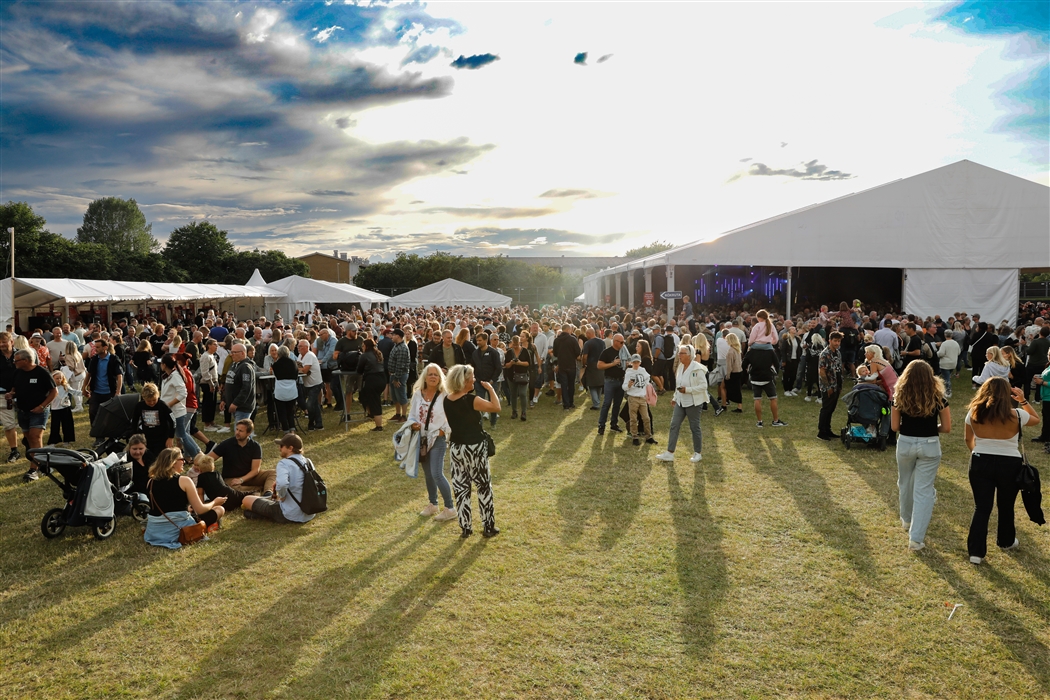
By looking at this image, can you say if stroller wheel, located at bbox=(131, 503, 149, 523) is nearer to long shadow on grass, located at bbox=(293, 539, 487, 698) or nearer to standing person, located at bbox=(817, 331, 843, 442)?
long shadow on grass, located at bbox=(293, 539, 487, 698)

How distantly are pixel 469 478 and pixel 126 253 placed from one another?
52.8 metres

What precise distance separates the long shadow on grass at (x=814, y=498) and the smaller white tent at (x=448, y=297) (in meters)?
23.1

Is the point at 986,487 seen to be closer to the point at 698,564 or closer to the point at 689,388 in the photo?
the point at 698,564

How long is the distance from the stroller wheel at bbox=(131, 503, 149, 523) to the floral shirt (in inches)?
340

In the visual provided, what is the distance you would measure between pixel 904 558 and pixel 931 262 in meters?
18.9

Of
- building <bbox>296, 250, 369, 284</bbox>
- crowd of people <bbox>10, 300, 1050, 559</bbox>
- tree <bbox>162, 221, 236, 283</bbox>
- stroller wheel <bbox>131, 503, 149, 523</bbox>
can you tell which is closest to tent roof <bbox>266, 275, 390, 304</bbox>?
crowd of people <bbox>10, 300, 1050, 559</bbox>

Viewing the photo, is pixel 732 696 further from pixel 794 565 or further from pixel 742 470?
pixel 742 470

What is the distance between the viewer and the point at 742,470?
7152 millimetres

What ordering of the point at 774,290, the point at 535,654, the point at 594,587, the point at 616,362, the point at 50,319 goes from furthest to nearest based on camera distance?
the point at 774,290 < the point at 50,319 < the point at 616,362 < the point at 594,587 < the point at 535,654

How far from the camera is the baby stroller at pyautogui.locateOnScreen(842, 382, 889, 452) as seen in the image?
302 inches

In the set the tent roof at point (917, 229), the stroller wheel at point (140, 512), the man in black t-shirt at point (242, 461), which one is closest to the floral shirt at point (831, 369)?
the man in black t-shirt at point (242, 461)

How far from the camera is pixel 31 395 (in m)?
7.05

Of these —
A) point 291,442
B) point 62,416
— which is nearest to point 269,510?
point 291,442

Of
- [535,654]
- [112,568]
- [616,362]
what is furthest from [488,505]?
[616,362]
